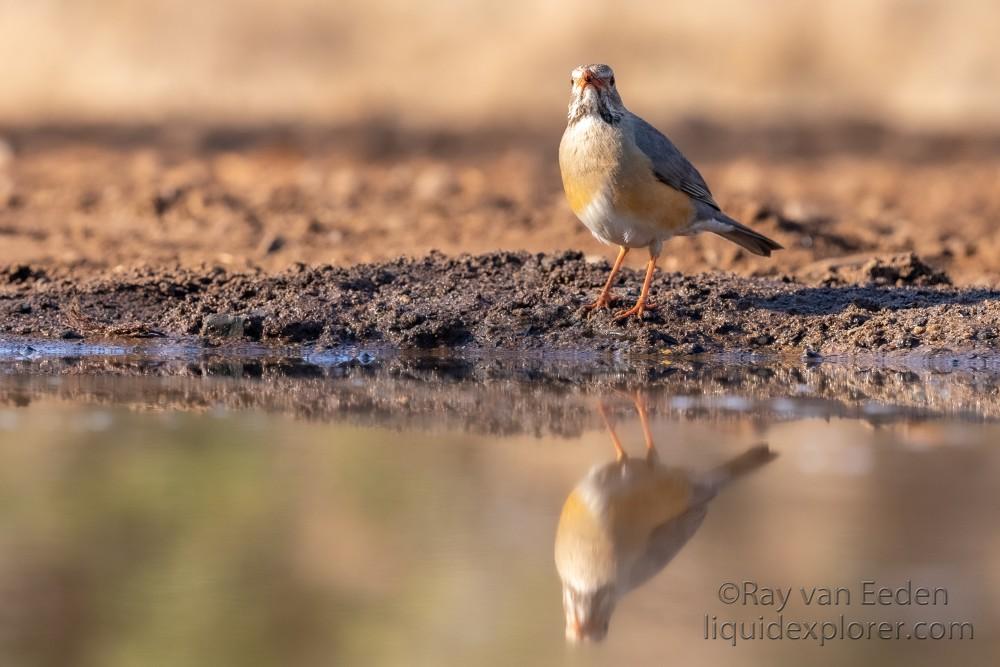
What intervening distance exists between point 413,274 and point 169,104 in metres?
9.00

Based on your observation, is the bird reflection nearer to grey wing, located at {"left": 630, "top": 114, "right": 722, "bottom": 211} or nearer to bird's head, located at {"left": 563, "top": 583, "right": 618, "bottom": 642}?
bird's head, located at {"left": 563, "top": 583, "right": 618, "bottom": 642}

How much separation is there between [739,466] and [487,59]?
12.9 meters

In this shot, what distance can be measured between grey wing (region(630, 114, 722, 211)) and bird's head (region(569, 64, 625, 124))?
0.18 meters

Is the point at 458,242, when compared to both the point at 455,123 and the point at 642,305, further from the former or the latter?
the point at 455,123

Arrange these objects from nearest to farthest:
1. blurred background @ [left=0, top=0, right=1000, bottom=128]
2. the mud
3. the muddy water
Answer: the muddy water < the mud < blurred background @ [left=0, top=0, right=1000, bottom=128]

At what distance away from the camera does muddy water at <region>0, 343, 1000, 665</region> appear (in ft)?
13.7

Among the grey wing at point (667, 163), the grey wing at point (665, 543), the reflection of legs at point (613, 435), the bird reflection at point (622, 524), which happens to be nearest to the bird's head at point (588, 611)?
the bird reflection at point (622, 524)

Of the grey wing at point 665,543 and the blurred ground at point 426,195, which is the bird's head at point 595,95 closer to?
the blurred ground at point 426,195

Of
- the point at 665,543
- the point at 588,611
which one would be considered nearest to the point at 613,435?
the point at 665,543

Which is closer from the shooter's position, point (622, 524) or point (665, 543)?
point (665, 543)

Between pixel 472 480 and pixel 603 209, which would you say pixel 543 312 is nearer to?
pixel 603 209

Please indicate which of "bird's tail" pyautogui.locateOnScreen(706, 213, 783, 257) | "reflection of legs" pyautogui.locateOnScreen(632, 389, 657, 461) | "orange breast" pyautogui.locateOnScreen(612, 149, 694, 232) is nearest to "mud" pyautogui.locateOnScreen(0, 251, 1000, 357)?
"bird's tail" pyautogui.locateOnScreen(706, 213, 783, 257)

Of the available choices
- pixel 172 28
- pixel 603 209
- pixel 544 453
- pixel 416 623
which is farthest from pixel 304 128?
pixel 416 623

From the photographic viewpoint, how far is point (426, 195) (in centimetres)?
1459
